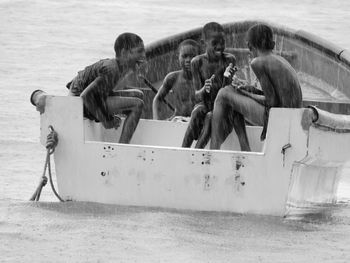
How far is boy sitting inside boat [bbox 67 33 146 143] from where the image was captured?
968 centimetres

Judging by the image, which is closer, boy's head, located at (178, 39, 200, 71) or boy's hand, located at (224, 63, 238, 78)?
boy's hand, located at (224, 63, 238, 78)

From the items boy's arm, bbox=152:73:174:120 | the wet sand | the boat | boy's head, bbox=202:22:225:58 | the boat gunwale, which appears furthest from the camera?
the boat gunwale

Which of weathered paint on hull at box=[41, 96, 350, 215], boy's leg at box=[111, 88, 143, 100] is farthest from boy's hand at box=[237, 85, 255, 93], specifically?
boy's leg at box=[111, 88, 143, 100]

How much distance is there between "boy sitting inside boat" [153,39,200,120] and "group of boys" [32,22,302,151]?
67 cm

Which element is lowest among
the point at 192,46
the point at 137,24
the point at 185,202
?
the point at 137,24

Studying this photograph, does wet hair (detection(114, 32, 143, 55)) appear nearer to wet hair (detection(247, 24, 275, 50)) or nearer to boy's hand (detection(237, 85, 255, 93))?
boy's hand (detection(237, 85, 255, 93))

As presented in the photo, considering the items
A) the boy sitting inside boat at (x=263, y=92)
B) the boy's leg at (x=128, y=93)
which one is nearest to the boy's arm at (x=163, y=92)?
the boy's leg at (x=128, y=93)

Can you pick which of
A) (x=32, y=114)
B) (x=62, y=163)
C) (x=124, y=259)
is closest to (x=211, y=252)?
(x=124, y=259)

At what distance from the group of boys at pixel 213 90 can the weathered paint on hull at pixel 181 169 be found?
369mm

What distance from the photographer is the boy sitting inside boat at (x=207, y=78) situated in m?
9.79

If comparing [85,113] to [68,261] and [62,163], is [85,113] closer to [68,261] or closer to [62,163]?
[62,163]

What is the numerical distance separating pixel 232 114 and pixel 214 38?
725 millimetres

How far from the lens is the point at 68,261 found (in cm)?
761

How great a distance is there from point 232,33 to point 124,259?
6.48 metres
